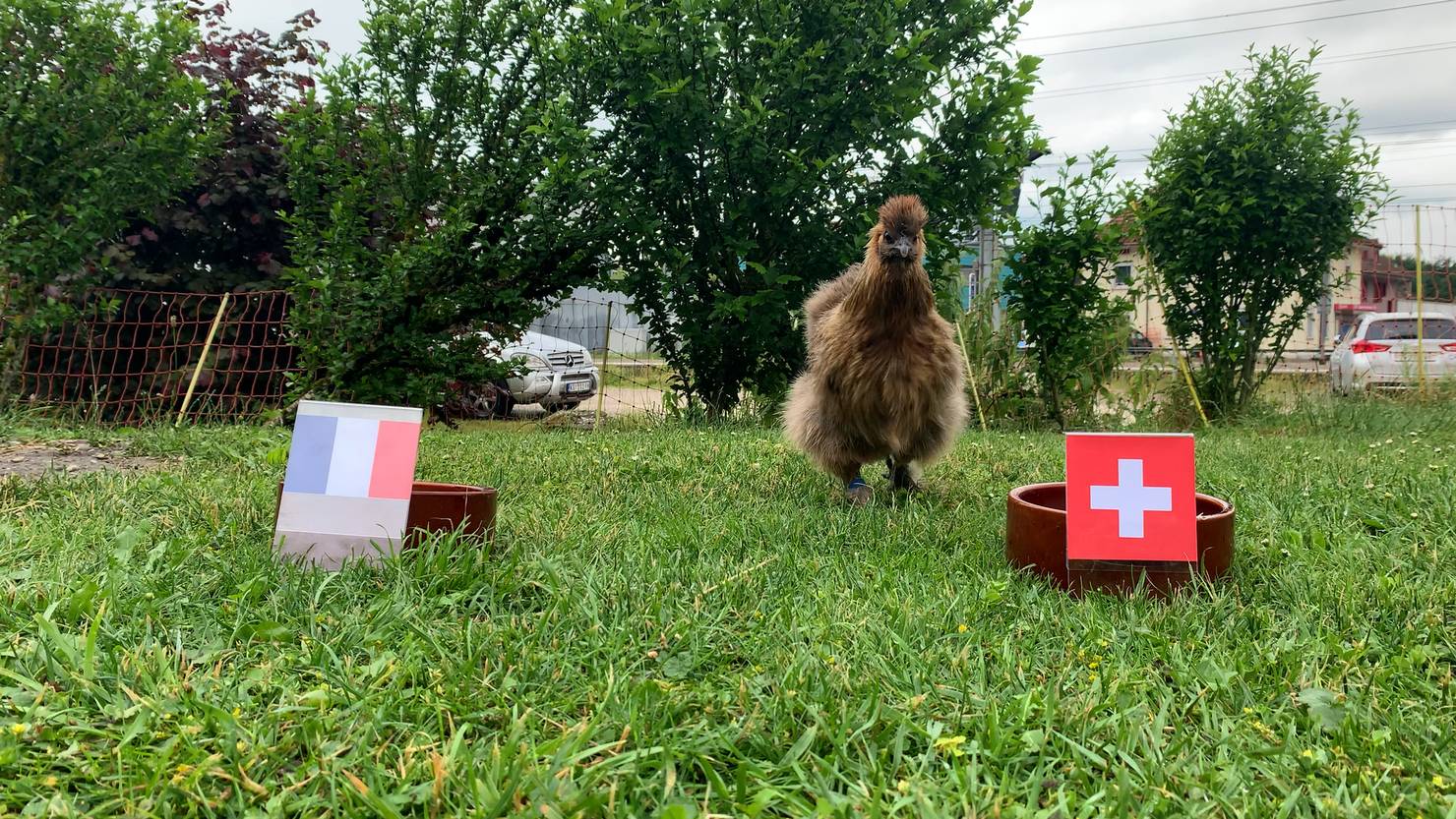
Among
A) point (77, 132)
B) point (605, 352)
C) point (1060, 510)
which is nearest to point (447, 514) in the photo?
point (1060, 510)

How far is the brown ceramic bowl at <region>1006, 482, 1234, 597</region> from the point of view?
7.93 ft

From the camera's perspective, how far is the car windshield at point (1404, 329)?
10.1 m

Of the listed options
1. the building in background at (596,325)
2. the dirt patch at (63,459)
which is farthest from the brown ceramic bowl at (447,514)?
the building in background at (596,325)

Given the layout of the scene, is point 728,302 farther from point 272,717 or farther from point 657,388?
point 272,717

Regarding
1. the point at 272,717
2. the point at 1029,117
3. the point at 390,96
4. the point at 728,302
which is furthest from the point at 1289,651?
the point at 390,96

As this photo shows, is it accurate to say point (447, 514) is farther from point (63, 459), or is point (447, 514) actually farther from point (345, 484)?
point (63, 459)

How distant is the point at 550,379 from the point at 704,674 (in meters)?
7.62

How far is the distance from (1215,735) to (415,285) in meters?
5.39

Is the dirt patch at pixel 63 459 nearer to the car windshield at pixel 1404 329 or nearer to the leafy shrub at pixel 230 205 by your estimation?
the leafy shrub at pixel 230 205

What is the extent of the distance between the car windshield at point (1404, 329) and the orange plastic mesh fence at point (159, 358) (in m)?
11.1

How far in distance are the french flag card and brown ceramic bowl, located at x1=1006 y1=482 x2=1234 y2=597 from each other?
5.68 ft

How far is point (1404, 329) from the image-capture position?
1059 centimetres

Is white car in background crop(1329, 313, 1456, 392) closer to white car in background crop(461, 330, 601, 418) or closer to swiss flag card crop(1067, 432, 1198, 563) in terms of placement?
white car in background crop(461, 330, 601, 418)

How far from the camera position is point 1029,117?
6.26 metres
